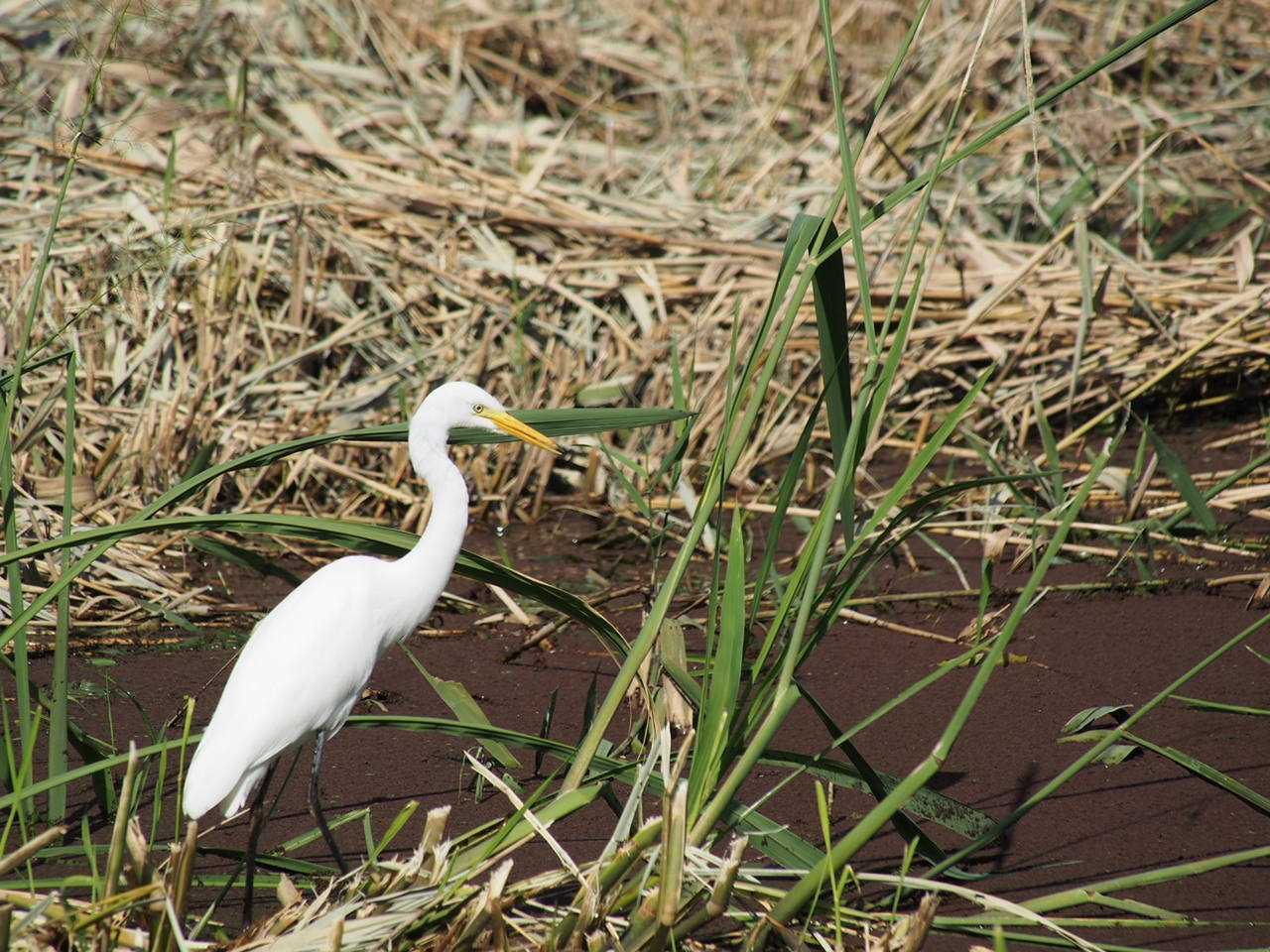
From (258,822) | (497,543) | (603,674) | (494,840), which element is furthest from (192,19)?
(494,840)

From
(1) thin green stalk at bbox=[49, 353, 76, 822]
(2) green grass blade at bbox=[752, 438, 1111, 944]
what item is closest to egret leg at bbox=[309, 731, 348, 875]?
(1) thin green stalk at bbox=[49, 353, 76, 822]

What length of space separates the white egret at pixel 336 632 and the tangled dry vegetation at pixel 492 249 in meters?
1.10

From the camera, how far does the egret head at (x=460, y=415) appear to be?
2.42 meters

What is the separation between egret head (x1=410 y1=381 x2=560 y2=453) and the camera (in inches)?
95.3

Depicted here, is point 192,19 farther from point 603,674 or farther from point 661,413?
point 661,413

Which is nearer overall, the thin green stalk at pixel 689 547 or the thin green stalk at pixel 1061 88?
the thin green stalk at pixel 1061 88

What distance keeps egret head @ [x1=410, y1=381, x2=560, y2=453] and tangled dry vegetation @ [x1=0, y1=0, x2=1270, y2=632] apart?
119cm

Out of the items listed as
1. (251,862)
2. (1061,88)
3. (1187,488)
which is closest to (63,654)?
(251,862)

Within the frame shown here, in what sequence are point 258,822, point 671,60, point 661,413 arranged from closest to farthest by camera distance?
point 661,413
point 258,822
point 671,60

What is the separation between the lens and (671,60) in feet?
23.6

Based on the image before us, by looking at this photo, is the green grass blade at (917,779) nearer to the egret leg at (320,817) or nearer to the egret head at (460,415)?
the egret leg at (320,817)

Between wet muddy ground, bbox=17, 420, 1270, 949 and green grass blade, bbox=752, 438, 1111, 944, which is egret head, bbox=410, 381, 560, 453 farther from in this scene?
green grass blade, bbox=752, 438, 1111, 944

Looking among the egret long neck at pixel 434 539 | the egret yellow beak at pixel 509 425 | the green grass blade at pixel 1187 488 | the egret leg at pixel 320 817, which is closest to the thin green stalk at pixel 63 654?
the egret leg at pixel 320 817

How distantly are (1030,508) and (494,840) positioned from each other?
237 centimetres
